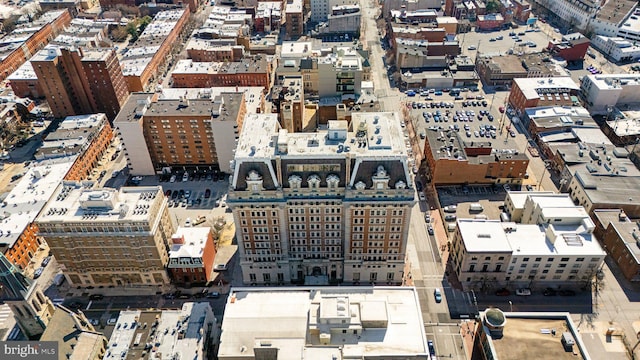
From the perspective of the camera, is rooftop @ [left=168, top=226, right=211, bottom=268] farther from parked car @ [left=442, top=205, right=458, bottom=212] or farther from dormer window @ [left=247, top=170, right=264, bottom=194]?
parked car @ [left=442, top=205, right=458, bottom=212]

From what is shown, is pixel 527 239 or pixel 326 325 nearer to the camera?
pixel 326 325

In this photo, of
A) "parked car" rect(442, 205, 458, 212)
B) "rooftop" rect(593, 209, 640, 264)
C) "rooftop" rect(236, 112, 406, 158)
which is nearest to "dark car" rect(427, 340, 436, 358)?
"rooftop" rect(236, 112, 406, 158)

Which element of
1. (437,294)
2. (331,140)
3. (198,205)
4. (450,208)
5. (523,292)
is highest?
(331,140)

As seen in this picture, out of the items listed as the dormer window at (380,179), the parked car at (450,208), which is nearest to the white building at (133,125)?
the dormer window at (380,179)

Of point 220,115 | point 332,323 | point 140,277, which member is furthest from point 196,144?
point 332,323

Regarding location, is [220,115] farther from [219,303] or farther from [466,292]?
[466,292]

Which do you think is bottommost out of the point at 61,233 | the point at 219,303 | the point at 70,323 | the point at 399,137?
the point at 219,303

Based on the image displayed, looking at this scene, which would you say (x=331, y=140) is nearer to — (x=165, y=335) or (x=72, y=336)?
(x=165, y=335)

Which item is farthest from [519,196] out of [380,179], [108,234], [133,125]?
[133,125]
